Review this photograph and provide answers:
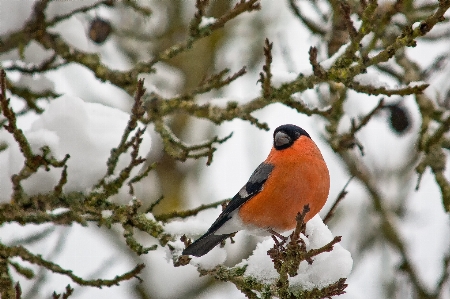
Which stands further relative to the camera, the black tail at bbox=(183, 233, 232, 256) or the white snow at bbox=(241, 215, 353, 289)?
the black tail at bbox=(183, 233, 232, 256)

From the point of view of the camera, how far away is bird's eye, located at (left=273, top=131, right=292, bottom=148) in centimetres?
407

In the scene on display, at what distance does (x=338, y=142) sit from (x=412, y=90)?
1.28 m

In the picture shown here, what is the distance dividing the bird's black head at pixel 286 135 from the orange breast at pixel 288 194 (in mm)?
295

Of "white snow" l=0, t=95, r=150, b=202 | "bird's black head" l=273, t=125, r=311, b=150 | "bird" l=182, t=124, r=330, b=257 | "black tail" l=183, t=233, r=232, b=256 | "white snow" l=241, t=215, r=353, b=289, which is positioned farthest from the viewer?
"bird's black head" l=273, t=125, r=311, b=150

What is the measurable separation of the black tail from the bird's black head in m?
1.04

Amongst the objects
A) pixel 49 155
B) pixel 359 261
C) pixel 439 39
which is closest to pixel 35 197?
pixel 49 155

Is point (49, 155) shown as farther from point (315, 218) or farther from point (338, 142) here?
point (338, 142)

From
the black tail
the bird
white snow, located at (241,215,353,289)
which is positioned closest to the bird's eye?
the bird

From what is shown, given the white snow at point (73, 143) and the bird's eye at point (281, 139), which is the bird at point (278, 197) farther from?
the white snow at point (73, 143)

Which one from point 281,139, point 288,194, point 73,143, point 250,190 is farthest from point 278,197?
point 73,143

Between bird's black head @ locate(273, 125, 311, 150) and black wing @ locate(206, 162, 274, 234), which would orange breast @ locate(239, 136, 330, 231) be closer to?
black wing @ locate(206, 162, 274, 234)

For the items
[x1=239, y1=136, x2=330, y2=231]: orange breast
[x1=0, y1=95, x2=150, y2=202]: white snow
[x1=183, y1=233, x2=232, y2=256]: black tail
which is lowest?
[x1=183, y1=233, x2=232, y2=256]: black tail

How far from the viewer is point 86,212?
9.76ft

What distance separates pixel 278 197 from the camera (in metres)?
3.54
